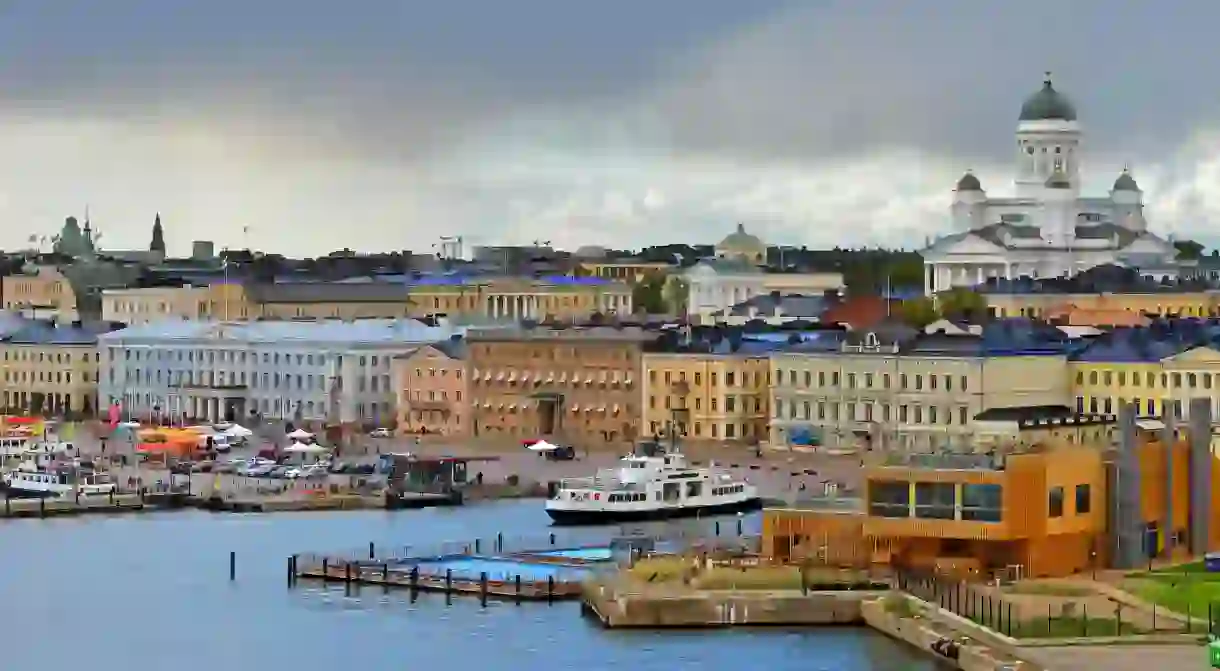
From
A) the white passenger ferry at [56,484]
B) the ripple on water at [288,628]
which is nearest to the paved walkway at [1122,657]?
the ripple on water at [288,628]

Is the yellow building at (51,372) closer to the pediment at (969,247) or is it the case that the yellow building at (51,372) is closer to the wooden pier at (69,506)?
the pediment at (969,247)

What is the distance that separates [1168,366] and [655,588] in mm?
31917

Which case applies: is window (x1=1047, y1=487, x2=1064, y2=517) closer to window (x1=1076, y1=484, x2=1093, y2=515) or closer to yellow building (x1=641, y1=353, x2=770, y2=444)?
window (x1=1076, y1=484, x2=1093, y2=515)

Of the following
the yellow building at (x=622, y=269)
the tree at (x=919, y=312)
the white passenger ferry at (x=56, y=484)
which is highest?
the yellow building at (x=622, y=269)

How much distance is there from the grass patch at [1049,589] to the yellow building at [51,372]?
2235 inches

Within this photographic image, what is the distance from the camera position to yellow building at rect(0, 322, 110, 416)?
9744 centimetres

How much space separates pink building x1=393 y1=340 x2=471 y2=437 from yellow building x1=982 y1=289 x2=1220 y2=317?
16.6m

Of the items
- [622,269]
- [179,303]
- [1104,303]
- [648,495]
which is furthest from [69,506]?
[622,269]

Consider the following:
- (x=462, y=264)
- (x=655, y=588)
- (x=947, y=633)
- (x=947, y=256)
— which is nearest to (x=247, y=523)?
(x=655, y=588)

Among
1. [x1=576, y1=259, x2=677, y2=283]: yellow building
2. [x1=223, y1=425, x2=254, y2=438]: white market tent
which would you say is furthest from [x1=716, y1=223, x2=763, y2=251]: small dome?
[x1=223, y1=425, x2=254, y2=438]: white market tent

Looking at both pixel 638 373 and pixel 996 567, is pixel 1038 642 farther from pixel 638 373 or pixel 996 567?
pixel 638 373

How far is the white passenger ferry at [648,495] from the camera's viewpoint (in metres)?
57.9

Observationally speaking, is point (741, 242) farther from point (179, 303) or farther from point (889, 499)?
point (889, 499)

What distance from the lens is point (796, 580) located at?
4366 cm
